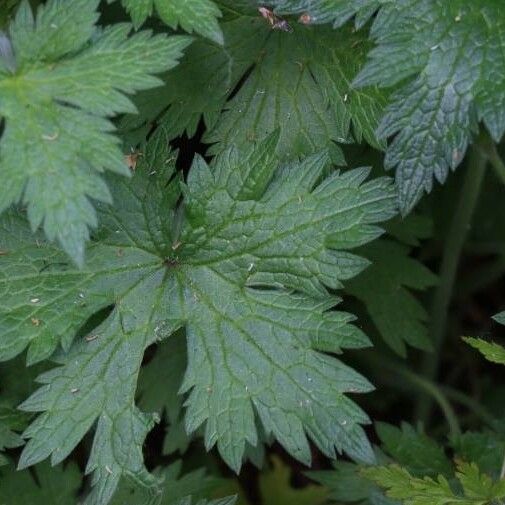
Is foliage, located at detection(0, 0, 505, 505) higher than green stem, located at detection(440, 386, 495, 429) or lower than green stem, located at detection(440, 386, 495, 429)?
higher

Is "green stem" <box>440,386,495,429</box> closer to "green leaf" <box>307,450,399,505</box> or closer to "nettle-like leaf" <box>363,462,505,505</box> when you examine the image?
"green leaf" <box>307,450,399,505</box>

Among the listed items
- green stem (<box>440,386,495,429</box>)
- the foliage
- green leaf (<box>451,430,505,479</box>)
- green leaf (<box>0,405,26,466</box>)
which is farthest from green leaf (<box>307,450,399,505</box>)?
green leaf (<box>0,405,26,466</box>)

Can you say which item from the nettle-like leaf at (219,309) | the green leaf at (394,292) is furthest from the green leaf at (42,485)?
the green leaf at (394,292)

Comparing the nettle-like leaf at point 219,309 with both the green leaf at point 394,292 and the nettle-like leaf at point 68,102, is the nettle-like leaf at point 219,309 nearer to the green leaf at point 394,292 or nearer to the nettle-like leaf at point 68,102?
the nettle-like leaf at point 68,102

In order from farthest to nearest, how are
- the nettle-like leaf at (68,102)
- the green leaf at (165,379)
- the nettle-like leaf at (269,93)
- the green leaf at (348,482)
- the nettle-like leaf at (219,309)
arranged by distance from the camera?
the green leaf at (165,379), the green leaf at (348,482), the nettle-like leaf at (269,93), the nettle-like leaf at (219,309), the nettle-like leaf at (68,102)

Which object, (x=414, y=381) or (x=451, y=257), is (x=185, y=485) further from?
(x=451, y=257)

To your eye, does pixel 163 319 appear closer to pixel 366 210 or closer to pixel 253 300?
pixel 253 300
